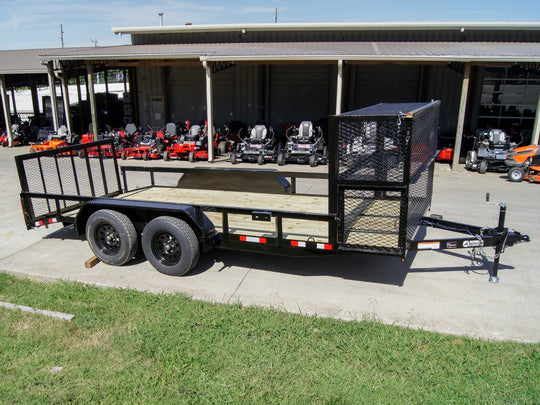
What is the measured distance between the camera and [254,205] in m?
5.67

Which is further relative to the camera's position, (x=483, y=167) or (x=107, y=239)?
(x=483, y=167)

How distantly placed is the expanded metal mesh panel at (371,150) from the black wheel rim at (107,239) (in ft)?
9.61

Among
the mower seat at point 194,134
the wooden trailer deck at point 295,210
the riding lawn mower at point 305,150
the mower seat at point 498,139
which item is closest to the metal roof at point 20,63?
the mower seat at point 194,134

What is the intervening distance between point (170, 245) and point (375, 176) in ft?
8.16

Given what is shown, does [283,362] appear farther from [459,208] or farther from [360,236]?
[459,208]

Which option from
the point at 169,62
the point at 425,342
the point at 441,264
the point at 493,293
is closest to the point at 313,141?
the point at 169,62

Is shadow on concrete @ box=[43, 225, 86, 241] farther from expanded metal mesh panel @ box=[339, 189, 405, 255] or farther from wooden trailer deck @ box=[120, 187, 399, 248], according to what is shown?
expanded metal mesh panel @ box=[339, 189, 405, 255]

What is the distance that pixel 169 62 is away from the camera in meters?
15.6

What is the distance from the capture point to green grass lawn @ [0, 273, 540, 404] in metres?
2.97

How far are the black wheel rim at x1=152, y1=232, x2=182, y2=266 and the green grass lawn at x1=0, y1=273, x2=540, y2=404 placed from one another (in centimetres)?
82

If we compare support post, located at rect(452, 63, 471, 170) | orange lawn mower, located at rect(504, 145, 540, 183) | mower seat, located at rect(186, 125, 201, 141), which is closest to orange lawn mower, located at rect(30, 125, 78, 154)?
mower seat, located at rect(186, 125, 201, 141)

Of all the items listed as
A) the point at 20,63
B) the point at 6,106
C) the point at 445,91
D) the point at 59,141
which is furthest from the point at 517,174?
the point at 20,63

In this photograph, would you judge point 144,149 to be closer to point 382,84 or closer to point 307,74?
point 307,74

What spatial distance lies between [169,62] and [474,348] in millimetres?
14766
